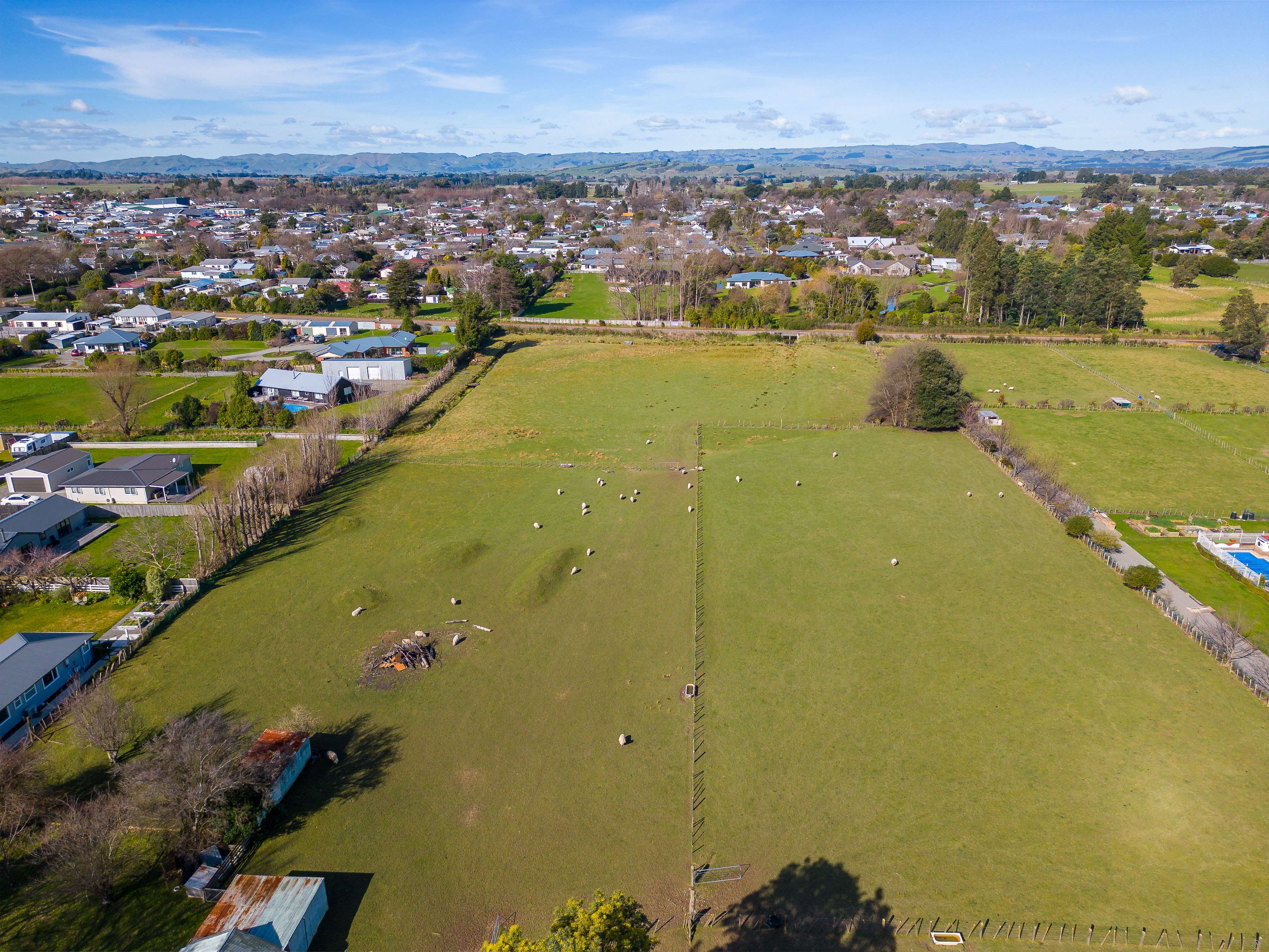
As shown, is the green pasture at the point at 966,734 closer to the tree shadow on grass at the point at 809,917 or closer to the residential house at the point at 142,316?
the tree shadow on grass at the point at 809,917

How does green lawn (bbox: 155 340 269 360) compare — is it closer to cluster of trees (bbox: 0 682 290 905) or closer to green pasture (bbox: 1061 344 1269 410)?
cluster of trees (bbox: 0 682 290 905)

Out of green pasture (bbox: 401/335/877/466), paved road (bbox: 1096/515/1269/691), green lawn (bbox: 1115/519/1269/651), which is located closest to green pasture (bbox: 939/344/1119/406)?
green pasture (bbox: 401/335/877/466)

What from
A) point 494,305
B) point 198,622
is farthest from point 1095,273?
point 198,622

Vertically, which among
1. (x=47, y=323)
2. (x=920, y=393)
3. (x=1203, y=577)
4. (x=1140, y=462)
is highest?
(x=47, y=323)

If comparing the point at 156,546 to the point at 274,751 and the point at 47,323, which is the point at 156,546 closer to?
the point at 274,751

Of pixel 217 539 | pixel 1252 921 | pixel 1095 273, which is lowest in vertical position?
pixel 1252 921

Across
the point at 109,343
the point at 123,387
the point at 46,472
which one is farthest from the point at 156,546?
the point at 109,343

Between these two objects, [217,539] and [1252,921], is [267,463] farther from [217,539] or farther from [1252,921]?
[1252,921]
